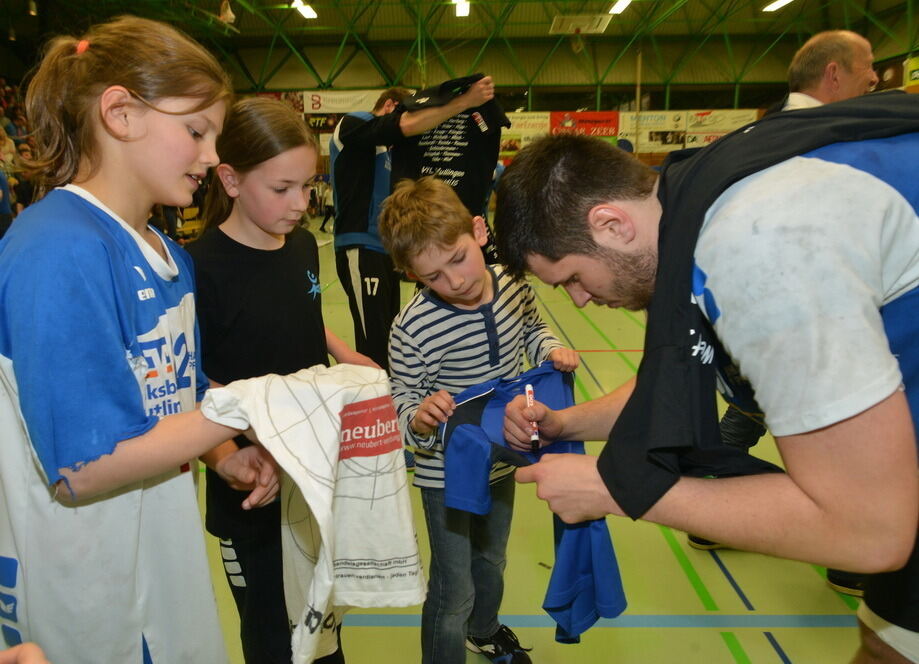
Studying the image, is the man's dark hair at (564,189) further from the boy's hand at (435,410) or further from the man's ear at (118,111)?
the man's ear at (118,111)

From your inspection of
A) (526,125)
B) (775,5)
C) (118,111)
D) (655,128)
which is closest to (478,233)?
(118,111)

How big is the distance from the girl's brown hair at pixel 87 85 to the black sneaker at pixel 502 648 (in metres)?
2.00

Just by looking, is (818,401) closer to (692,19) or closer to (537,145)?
(537,145)

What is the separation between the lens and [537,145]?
4.56 ft

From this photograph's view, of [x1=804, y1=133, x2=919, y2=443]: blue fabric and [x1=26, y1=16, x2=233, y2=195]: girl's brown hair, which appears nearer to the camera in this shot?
[x1=804, y1=133, x2=919, y2=443]: blue fabric

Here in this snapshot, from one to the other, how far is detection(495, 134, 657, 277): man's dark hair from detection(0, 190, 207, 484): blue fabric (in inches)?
31.2

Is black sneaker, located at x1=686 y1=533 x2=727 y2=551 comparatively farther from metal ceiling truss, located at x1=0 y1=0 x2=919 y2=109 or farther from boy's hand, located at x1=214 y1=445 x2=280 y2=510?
metal ceiling truss, located at x1=0 y1=0 x2=919 y2=109

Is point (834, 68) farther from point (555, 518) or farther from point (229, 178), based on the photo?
point (229, 178)

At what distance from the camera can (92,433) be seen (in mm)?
1027

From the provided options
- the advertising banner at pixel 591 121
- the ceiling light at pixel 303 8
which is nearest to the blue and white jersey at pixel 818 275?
the ceiling light at pixel 303 8

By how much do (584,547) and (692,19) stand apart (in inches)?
843

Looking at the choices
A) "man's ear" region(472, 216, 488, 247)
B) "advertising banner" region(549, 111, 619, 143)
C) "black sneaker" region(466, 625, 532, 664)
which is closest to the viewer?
"man's ear" region(472, 216, 488, 247)

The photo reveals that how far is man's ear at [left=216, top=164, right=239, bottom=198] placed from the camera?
1.72 metres

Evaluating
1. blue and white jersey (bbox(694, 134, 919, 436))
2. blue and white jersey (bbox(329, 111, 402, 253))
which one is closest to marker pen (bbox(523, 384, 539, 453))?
blue and white jersey (bbox(694, 134, 919, 436))
